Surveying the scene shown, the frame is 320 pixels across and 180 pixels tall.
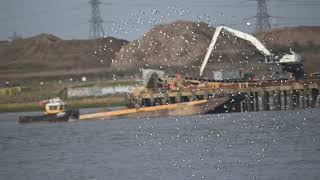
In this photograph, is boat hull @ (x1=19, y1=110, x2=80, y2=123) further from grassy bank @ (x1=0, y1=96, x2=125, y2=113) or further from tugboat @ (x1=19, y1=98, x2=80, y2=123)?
grassy bank @ (x1=0, y1=96, x2=125, y2=113)

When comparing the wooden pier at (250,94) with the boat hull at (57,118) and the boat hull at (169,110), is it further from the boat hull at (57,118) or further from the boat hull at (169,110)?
the boat hull at (57,118)

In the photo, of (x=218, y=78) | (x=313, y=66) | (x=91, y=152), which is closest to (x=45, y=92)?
(x=313, y=66)

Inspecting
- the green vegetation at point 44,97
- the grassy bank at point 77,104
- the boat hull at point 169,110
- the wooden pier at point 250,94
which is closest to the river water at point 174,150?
the boat hull at point 169,110

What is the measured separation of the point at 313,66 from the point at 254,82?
70.7m

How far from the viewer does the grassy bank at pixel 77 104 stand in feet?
Result: 502

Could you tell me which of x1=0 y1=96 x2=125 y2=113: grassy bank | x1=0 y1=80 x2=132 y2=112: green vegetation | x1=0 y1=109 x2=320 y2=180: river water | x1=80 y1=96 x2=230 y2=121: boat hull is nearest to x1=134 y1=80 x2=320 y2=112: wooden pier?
x1=80 y1=96 x2=230 y2=121: boat hull

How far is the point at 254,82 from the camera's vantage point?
108 metres

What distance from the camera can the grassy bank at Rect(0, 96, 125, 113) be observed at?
6024 inches

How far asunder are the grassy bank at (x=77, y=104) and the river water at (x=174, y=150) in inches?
2276

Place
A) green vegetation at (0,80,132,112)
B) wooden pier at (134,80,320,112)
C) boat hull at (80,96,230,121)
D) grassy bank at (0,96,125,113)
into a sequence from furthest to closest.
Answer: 1. green vegetation at (0,80,132,112)
2. grassy bank at (0,96,125,113)
3. wooden pier at (134,80,320,112)
4. boat hull at (80,96,230,121)

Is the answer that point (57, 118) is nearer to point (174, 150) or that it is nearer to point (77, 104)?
point (174, 150)

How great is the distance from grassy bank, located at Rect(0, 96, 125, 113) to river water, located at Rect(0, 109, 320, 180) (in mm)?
57801

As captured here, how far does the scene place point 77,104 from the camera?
155625 millimetres

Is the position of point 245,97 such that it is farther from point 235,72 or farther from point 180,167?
point 180,167
